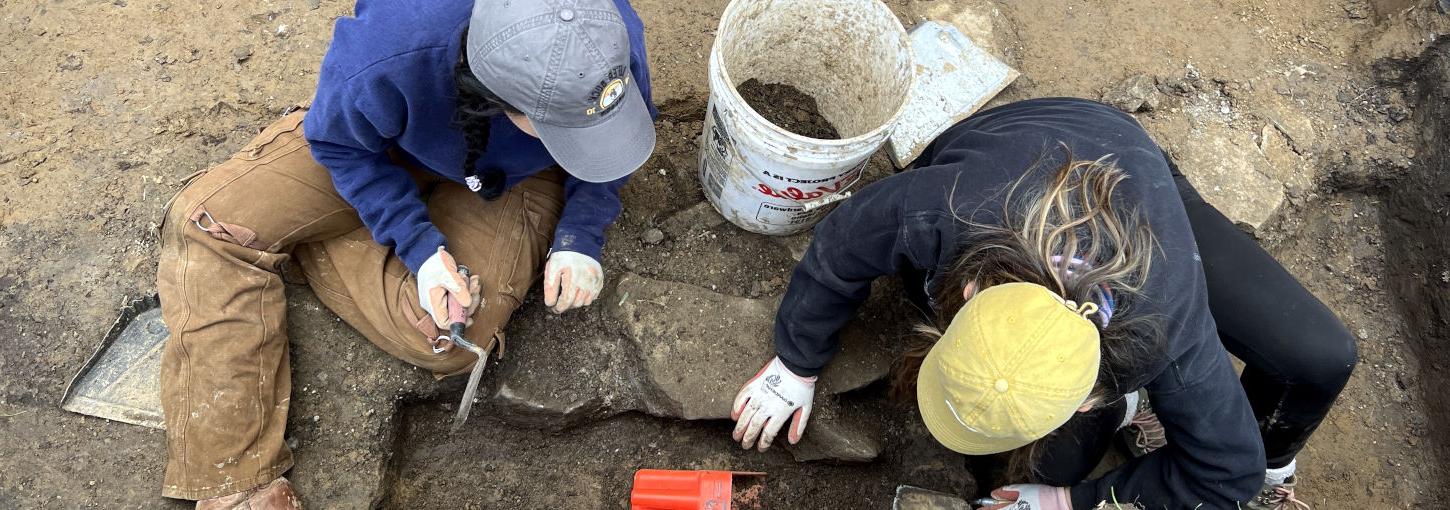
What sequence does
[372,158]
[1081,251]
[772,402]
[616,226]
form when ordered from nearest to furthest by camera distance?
[1081,251] < [372,158] < [772,402] < [616,226]

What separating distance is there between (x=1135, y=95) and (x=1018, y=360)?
63.1 inches

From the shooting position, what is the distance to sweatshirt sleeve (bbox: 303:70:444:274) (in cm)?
154

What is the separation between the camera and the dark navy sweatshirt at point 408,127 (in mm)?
1462

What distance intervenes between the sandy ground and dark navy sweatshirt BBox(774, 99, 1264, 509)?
0.49 m

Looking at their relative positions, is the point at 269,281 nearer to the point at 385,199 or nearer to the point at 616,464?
the point at 385,199

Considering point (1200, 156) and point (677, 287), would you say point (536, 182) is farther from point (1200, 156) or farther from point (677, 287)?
point (1200, 156)

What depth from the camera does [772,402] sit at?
1.95 metres

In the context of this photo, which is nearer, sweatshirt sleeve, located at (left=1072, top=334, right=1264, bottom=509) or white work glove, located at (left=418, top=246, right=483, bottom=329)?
sweatshirt sleeve, located at (left=1072, top=334, right=1264, bottom=509)

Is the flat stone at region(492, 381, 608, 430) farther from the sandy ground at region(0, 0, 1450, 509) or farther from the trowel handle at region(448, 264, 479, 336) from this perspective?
the trowel handle at region(448, 264, 479, 336)

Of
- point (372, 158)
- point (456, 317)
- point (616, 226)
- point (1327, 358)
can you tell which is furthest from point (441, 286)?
point (1327, 358)

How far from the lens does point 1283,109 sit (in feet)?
8.30

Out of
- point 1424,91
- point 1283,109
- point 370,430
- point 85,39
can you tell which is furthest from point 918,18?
point 85,39

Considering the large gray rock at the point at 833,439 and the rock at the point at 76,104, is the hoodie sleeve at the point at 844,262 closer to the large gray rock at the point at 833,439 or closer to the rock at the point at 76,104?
the large gray rock at the point at 833,439

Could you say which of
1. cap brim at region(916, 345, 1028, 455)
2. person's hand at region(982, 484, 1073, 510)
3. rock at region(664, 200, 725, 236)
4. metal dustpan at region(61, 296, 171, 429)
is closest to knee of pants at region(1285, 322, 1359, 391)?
person's hand at region(982, 484, 1073, 510)
